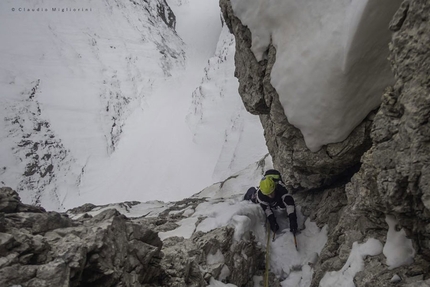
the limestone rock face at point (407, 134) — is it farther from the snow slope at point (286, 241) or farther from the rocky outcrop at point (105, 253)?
the rocky outcrop at point (105, 253)

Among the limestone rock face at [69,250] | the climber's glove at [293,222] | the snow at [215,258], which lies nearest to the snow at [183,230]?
the snow at [215,258]

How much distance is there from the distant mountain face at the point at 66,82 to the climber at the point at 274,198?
23808mm

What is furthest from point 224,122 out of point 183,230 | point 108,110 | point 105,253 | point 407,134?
point 407,134

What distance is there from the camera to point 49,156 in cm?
2914

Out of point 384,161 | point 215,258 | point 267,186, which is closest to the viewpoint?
point 384,161

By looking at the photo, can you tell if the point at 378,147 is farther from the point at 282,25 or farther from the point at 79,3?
the point at 79,3

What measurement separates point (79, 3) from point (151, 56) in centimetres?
1101

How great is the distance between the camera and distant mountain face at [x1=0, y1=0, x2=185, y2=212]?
28469 millimetres

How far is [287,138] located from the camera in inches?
286

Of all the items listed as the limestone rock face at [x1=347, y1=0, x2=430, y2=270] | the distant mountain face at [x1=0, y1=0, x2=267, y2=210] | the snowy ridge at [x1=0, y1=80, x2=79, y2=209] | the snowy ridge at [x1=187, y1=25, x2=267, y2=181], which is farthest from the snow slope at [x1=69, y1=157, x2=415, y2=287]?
the snowy ridge at [x1=0, y1=80, x2=79, y2=209]

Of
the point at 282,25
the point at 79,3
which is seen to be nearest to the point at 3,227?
the point at 282,25

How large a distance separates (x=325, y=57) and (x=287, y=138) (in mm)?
2232

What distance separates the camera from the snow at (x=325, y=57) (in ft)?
16.8

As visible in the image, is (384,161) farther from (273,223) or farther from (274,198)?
(273,223)
